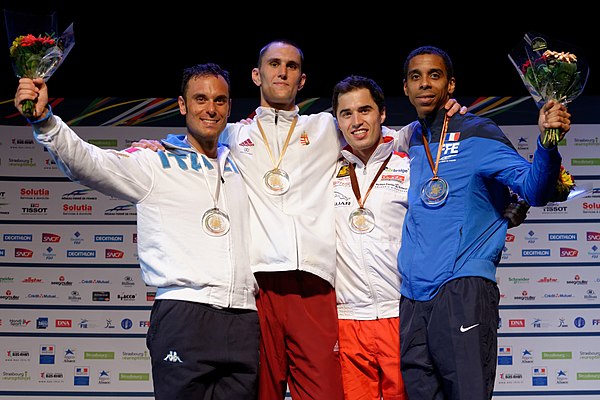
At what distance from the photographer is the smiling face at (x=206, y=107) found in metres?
2.72

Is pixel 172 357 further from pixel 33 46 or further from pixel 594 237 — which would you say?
pixel 594 237

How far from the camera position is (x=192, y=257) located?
2551mm

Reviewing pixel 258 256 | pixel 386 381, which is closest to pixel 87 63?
pixel 258 256

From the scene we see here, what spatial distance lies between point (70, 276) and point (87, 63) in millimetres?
1504

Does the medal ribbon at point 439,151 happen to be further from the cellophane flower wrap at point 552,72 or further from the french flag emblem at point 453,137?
the cellophane flower wrap at point 552,72

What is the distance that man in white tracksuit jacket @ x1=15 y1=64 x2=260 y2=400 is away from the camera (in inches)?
98.3

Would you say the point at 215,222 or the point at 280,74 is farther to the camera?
the point at 280,74

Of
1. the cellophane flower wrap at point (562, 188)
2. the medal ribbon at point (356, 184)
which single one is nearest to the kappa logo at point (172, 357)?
the medal ribbon at point (356, 184)

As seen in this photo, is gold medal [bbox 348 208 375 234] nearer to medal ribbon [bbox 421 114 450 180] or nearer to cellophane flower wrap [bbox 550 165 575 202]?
medal ribbon [bbox 421 114 450 180]

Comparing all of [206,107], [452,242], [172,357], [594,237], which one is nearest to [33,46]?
[206,107]

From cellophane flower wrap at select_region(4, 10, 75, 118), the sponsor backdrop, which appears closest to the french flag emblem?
cellophane flower wrap at select_region(4, 10, 75, 118)

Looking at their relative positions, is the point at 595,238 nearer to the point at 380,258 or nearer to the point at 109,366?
the point at 380,258

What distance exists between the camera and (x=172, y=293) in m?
2.54

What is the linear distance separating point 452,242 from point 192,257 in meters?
0.91
